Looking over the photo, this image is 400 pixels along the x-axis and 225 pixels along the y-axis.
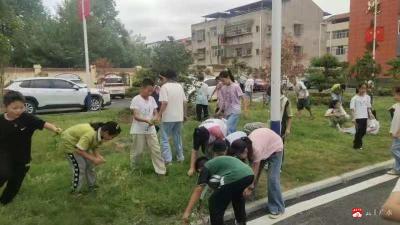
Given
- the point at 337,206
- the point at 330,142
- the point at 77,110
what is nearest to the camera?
the point at 337,206

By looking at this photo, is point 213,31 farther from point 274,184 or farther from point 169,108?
point 274,184

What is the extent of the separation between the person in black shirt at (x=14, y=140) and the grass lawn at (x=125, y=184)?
14.5 inches

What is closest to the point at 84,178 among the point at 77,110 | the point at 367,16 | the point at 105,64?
the point at 77,110

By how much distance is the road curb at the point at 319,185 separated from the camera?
5.50 m

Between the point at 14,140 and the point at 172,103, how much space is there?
268 centimetres

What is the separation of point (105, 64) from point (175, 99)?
29472 mm

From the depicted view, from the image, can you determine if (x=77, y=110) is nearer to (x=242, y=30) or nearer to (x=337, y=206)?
(x=337, y=206)

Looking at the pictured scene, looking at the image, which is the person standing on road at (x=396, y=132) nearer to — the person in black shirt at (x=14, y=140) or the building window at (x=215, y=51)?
the person in black shirt at (x=14, y=140)

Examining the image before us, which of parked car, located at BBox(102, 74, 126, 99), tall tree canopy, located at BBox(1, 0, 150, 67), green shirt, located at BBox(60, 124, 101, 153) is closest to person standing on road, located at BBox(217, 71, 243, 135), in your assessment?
green shirt, located at BBox(60, 124, 101, 153)

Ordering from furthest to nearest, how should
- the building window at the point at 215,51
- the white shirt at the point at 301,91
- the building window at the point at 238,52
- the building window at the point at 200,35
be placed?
the building window at the point at 200,35
the building window at the point at 215,51
the building window at the point at 238,52
the white shirt at the point at 301,91

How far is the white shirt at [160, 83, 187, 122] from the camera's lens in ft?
22.5

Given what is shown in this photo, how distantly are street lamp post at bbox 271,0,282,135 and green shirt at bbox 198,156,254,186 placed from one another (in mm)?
2056

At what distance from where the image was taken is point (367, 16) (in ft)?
141

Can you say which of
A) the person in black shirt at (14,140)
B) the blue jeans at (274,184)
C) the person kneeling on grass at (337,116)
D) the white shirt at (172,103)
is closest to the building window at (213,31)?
the person kneeling on grass at (337,116)
